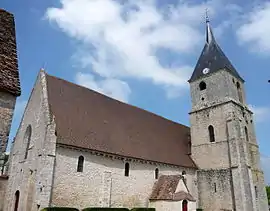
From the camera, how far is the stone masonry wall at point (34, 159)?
51.9 ft

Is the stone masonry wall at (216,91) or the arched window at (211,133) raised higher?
the stone masonry wall at (216,91)

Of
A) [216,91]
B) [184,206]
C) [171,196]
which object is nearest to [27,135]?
[171,196]

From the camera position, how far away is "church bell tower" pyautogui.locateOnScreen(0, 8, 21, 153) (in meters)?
6.87

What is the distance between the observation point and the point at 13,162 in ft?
65.9

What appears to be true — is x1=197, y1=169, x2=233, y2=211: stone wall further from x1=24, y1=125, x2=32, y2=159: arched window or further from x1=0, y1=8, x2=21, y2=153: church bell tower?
x1=0, y1=8, x2=21, y2=153: church bell tower

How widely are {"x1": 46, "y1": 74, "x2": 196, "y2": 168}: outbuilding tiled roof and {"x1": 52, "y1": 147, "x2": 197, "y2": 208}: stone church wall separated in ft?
2.72

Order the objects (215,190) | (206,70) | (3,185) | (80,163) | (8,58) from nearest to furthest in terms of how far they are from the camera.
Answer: (8,58), (80,163), (3,185), (215,190), (206,70)

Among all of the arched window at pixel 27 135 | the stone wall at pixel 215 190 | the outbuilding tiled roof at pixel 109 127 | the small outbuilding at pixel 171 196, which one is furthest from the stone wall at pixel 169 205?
the arched window at pixel 27 135

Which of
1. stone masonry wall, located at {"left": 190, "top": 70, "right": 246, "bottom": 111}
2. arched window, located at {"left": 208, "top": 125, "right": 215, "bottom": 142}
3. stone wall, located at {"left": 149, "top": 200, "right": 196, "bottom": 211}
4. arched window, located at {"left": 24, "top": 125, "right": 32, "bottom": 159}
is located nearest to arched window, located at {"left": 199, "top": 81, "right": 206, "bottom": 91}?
stone masonry wall, located at {"left": 190, "top": 70, "right": 246, "bottom": 111}

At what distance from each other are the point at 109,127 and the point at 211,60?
16.3 metres

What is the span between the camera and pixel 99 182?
1844cm

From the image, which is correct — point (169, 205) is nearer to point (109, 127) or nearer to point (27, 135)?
point (109, 127)

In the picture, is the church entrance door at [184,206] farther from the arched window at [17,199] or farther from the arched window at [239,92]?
the arched window at [239,92]

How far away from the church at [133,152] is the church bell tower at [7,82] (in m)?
1.06
